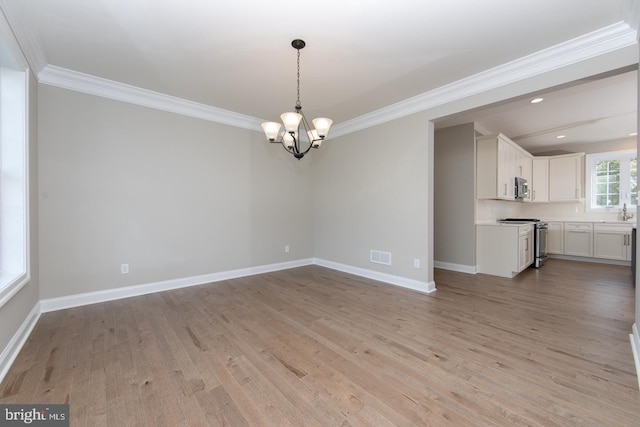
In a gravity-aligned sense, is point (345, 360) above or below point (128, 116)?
below

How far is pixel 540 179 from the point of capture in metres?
6.53

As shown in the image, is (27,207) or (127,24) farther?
(27,207)

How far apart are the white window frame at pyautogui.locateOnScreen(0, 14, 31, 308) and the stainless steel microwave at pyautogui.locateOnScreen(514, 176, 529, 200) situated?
7397mm

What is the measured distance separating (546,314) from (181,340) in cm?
386

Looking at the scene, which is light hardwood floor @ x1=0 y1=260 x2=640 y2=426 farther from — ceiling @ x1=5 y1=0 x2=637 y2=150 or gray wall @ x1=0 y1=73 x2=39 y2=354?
ceiling @ x1=5 y1=0 x2=637 y2=150

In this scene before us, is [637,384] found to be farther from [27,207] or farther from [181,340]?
[27,207]

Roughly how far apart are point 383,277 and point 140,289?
355 cm

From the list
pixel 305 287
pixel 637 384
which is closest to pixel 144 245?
pixel 305 287

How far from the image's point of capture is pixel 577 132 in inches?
216

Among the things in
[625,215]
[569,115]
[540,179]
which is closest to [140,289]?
[569,115]

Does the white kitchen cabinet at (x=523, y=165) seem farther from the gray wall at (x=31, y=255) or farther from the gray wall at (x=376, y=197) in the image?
the gray wall at (x=31, y=255)

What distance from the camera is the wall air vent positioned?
4.32 m

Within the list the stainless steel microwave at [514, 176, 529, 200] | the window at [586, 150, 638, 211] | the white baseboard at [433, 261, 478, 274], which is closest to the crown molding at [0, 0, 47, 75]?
the white baseboard at [433, 261, 478, 274]

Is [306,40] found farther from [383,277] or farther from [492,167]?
[492,167]
